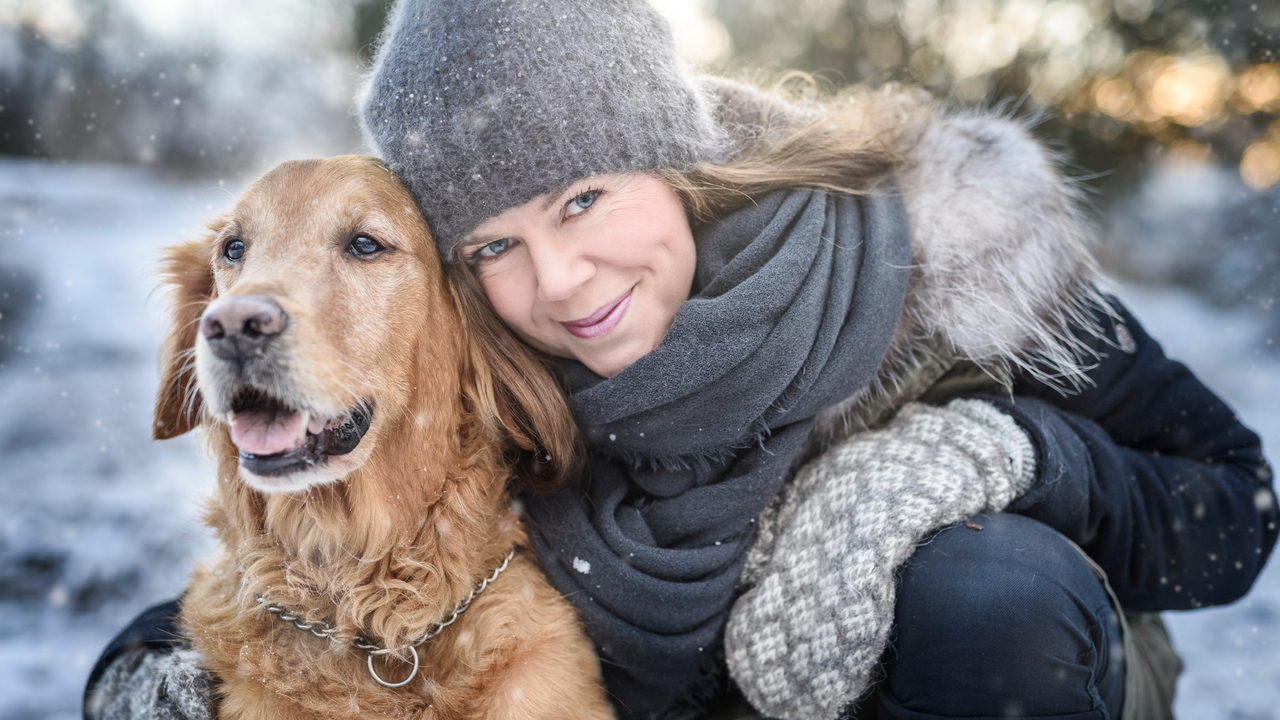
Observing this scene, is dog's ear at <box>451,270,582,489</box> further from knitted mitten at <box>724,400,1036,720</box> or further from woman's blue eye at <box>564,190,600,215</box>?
knitted mitten at <box>724,400,1036,720</box>

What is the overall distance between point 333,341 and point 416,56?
0.67m

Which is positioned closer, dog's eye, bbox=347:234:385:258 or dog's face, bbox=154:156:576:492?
Answer: dog's face, bbox=154:156:576:492

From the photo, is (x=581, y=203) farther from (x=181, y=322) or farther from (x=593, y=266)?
(x=181, y=322)

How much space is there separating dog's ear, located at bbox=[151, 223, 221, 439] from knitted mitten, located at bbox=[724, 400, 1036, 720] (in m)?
1.63

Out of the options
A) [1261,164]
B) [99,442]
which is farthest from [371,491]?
[1261,164]

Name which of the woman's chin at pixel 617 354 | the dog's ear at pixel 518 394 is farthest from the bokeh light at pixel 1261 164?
the dog's ear at pixel 518 394

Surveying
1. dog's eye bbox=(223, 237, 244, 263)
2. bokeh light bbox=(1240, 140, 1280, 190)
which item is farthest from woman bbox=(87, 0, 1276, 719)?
bokeh light bbox=(1240, 140, 1280, 190)

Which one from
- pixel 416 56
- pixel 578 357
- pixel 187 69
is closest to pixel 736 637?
pixel 578 357

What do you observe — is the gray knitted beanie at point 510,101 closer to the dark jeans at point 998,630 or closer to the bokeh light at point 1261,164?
the dark jeans at point 998,630

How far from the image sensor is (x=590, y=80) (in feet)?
5.22

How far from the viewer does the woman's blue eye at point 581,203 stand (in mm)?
1683

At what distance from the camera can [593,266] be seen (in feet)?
5.63

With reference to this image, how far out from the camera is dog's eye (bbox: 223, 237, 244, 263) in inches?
68.4

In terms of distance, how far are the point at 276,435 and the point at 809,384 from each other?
1.27 m
